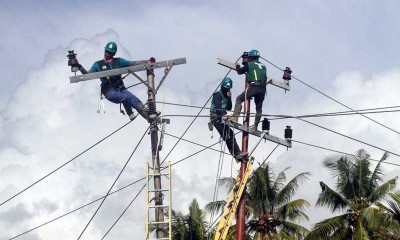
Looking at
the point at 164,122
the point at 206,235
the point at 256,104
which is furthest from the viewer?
the point at 206,235

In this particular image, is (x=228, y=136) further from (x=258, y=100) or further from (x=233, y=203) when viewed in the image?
(x=233, y=203)

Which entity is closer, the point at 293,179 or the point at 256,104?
the point at 256,104

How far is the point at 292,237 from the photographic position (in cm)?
4897

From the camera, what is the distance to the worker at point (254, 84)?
1206 inches

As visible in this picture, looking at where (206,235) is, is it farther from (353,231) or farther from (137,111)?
(137,111)

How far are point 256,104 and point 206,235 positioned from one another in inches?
778

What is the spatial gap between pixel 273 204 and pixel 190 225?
11.4 ft

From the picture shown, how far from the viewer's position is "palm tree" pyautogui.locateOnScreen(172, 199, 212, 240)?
167 ft

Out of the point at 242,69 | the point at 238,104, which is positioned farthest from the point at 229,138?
the point at 242,69

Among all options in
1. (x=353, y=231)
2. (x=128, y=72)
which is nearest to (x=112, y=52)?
(x=128, y=72)

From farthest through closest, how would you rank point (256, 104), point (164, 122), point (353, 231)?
point (353, 231) < point (256, 104) < point (164, 122)

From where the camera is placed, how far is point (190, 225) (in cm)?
5100

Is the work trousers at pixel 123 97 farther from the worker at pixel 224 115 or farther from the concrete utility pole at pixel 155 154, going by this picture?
the worker at pixel 224 115

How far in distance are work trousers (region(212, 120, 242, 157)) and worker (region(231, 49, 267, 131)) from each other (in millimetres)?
324
